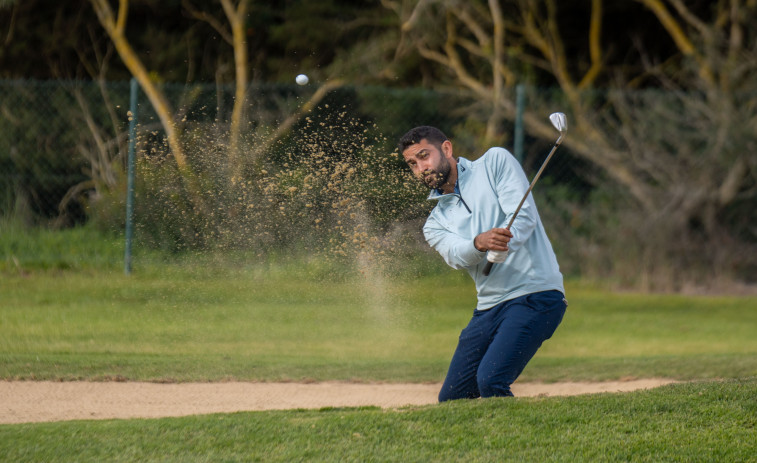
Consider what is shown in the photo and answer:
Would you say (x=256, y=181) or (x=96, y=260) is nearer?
(x=256, y=181)

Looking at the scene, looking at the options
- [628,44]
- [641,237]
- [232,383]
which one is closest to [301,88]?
[641,237]

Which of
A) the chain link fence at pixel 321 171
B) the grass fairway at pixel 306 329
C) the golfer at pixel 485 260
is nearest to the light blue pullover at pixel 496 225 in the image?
the golfer at pixel 485 260

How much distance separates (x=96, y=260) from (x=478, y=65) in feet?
23.9

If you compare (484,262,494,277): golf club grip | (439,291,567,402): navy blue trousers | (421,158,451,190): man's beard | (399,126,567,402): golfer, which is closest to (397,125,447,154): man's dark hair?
(399,126,567,402): golfer

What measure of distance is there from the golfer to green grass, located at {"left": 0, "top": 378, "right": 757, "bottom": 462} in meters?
0.26

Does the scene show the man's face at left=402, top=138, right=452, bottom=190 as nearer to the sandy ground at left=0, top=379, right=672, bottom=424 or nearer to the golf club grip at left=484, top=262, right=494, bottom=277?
the golf club grip at left=484, top=262, right=494, bottom=277

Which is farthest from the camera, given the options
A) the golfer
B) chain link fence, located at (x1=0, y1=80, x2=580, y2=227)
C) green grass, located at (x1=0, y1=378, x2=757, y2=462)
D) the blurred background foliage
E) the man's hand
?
chain link fence, located at (x1=0, y1=80, x2=580, y2=227)

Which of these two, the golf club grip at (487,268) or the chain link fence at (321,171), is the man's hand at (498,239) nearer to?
the golf club grip at (487,268)

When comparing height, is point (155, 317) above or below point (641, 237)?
below

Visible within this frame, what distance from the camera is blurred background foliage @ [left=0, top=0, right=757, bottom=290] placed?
813 cm

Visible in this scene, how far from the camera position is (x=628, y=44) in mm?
15836

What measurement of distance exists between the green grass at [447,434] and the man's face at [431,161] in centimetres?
115

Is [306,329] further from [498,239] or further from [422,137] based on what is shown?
[498,239]

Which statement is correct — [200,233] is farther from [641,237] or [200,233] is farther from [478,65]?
[478,65]
